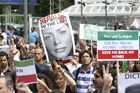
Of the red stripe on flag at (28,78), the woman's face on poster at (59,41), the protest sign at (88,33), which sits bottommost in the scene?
the protest sign at (88,33)

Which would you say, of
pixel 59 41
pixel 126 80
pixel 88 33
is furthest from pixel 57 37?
pixel 88 33

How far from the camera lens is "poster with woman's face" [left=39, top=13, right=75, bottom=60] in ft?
33.9

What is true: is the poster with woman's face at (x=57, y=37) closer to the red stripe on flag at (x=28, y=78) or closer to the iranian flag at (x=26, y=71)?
the iranian flag at (x=26, y=71)

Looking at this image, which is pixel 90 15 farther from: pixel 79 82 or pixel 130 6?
pixel 79 82

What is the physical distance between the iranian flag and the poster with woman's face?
1.81m

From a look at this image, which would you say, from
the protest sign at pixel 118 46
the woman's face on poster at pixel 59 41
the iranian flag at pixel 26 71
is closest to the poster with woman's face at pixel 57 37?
the woman's face on poster at pixel 59 41

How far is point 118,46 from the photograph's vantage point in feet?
31.0

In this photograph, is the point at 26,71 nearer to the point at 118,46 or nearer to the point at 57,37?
the point at 118,46

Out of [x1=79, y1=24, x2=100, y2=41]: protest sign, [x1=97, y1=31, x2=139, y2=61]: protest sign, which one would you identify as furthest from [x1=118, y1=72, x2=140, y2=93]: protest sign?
[x1=79, y1=24, x2=100, y2=41]: protest sign

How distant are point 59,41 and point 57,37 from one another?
128 mm

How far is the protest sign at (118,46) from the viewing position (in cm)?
939

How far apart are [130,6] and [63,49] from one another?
50.8 m

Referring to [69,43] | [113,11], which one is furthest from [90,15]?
[69,43]

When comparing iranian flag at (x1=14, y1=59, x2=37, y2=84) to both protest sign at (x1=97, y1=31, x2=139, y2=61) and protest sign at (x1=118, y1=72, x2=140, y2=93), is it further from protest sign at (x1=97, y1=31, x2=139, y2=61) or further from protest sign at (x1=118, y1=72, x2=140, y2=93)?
protest sign at (x1=97, y1=31, x2=139, y2=61)
